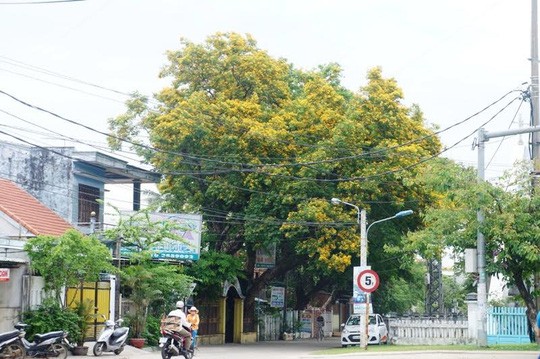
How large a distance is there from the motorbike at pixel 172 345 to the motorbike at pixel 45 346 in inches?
114

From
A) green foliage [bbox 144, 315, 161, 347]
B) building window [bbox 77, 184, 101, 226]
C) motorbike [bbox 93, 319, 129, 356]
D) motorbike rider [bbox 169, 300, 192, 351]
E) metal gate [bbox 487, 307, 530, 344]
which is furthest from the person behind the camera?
building window [bbox 77, 184, 101, 226]

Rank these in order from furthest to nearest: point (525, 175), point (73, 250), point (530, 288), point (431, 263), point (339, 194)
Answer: point (431, 263) < point (339, 194) < point (530, 288) < point (525, 175) < point (73, 250)

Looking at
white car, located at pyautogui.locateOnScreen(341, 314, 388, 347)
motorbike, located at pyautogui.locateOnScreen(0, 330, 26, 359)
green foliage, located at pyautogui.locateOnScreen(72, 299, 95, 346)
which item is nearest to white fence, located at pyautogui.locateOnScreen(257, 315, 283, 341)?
white car, located at pyautogui.locateOnScreen(341, 314, 388, 347)

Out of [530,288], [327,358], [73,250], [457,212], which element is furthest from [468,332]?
[73,250]

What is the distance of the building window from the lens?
39938 mm

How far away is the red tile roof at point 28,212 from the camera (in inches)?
1242

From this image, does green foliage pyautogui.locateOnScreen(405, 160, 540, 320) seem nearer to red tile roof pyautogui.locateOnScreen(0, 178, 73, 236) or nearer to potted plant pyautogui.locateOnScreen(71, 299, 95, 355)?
potted plant pyautogui.locateOnScreen(71, 299, 95, 355)

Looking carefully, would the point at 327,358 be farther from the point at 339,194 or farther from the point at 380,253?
the point at 380,253

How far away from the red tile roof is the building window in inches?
186

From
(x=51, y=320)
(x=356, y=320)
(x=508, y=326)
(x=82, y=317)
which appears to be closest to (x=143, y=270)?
(x=82, y=317)

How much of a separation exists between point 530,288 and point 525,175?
5693 mm

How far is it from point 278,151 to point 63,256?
1646cm

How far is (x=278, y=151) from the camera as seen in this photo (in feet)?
138

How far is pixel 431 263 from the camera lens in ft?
187
